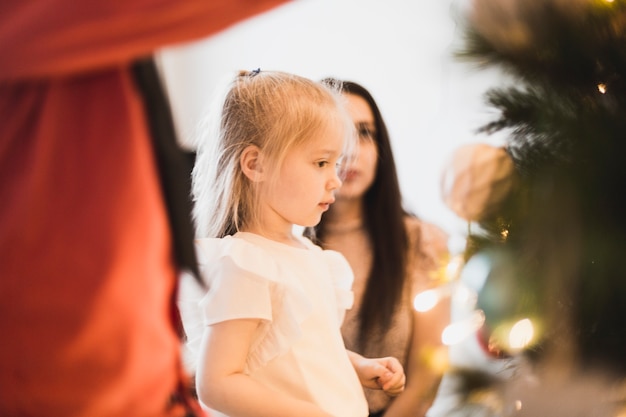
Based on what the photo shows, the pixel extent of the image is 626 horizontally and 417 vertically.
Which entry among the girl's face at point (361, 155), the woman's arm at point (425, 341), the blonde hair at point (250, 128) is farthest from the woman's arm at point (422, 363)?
the blonde hair at point (250, 128)

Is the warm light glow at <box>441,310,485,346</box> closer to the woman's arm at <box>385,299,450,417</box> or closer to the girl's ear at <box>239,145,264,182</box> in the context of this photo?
the woman's arm at <box>385,299,450,417</box>

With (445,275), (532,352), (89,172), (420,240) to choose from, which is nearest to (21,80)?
(89,172)

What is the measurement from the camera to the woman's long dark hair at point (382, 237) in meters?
1.11

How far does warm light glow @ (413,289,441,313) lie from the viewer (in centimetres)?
112

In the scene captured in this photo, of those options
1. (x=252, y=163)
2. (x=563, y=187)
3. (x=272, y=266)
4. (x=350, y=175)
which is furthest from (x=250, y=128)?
(x=563, y=187)

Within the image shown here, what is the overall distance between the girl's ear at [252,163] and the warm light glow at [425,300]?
15.3 inches

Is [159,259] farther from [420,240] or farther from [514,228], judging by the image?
[420,240]

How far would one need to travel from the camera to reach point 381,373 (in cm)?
94

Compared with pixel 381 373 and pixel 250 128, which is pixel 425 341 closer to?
pixel 381 373

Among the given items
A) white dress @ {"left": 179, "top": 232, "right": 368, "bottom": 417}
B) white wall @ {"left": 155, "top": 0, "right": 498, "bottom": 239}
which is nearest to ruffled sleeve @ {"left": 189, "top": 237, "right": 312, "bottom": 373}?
white dress @ {"left": 179, "top": 232, "right": 368, "bottom": 417}

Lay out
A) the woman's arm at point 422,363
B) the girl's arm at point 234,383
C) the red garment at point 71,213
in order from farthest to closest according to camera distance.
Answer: the woman's arm at point 422,363, the girl's arm at point 234,383, the red garment at point 71,213

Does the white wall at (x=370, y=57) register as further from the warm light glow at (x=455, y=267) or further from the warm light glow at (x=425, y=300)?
the warm light glow at (x=455, y=267)

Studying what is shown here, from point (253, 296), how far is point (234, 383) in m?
0.10

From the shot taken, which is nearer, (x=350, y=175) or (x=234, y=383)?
(x=234, y=383)
